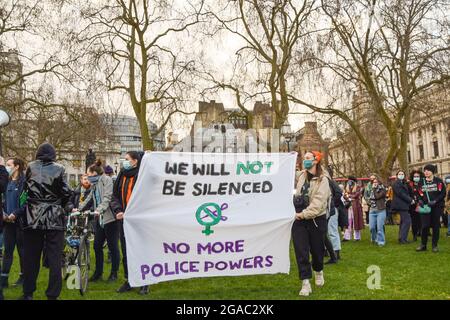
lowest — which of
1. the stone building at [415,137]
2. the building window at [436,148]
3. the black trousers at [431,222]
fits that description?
the black trousers at [431,222]

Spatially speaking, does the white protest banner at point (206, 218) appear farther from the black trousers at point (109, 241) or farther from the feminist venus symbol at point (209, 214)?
the black trousers at point (109, 241)

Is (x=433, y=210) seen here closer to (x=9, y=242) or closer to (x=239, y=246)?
(x=239, y=246)

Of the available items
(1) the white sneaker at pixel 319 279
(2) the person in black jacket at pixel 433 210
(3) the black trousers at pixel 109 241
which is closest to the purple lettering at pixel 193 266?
(1) the white sneaker at pixel 319 279

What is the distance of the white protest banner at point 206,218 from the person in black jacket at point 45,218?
2.92ft

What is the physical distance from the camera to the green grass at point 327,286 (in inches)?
264

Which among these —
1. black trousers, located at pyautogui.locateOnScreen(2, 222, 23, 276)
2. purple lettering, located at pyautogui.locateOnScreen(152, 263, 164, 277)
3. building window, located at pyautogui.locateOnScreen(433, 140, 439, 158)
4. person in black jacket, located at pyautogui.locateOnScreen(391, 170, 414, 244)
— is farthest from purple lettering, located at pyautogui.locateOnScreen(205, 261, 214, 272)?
building window, located at pyautogui.locateOnScreen(433, 140, 439, 158)

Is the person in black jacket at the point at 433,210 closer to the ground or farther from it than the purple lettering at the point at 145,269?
farther from it

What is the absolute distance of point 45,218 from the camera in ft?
20.1

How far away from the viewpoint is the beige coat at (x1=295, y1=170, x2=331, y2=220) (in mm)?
6750

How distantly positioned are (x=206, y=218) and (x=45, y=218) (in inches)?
82.6

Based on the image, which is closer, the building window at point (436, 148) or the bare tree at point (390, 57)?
the bare tree at point (390, 57)

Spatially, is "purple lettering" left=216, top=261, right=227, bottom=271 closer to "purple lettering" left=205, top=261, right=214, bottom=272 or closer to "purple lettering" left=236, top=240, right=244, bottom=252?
"purple lettering" left=205, top=261, right=214, bottom=272

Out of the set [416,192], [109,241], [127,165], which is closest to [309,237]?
[127,165]

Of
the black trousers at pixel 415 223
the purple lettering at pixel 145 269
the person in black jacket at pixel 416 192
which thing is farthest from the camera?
the black trousers at pixel 415 223
